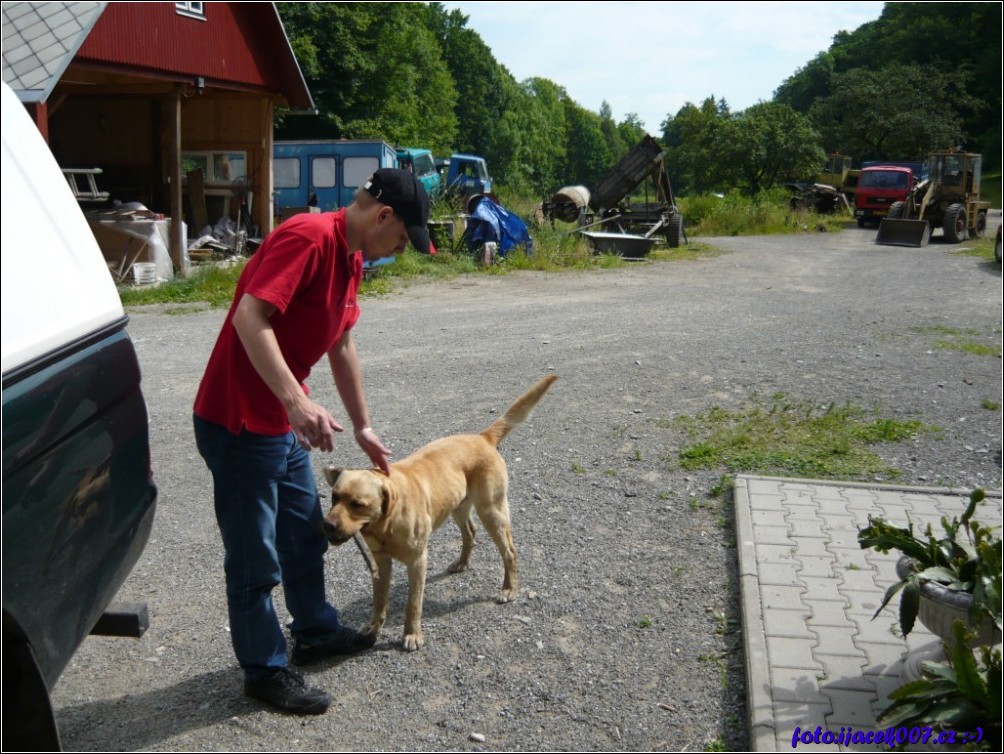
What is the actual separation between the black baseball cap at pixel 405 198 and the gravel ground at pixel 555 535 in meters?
1.78

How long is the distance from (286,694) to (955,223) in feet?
89.2

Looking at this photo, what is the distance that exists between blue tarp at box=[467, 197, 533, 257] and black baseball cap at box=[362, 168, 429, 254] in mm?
16103

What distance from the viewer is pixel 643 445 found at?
6.85 meters

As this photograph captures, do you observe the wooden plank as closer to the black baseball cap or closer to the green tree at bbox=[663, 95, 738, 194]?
the black baseball cap

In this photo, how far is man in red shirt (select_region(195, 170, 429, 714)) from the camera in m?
3.16

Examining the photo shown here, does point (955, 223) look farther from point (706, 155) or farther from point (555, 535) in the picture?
point (555, 535)

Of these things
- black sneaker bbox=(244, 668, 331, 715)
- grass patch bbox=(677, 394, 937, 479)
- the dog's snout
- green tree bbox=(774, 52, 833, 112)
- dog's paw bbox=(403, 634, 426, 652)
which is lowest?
dog's paw bbox=(403, 634, 426, 652)

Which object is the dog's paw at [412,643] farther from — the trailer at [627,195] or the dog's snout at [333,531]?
the trailer at [627,195]

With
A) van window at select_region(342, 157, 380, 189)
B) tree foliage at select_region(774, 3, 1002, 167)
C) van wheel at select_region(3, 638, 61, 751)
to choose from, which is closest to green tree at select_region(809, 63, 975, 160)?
tree foliage at select_region(774, 3, 1002, 167)

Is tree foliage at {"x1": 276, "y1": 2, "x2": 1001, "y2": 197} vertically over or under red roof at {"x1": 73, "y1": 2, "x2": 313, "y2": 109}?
over

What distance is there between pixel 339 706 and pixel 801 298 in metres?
12.6

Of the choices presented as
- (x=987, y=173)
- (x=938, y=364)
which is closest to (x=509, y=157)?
(x=987, y=173)

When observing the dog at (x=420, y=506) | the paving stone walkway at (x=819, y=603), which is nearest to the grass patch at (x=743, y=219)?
the paving stone walkway at (x=819, y=603)

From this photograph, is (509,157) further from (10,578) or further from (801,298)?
(10,578)
